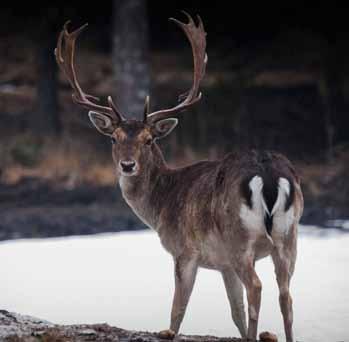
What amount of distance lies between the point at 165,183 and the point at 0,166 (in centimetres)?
985

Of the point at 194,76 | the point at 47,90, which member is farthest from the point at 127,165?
the point at 47,90

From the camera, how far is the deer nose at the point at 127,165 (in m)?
8.59

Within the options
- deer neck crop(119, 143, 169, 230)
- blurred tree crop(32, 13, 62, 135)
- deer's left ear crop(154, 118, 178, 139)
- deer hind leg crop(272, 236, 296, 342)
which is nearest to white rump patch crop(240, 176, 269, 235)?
deer hind leg crop(272, 236, 296, 342)

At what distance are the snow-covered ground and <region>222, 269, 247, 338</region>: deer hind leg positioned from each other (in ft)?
1.44

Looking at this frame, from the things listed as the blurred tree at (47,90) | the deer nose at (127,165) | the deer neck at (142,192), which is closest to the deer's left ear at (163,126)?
the deer neck at (142,192)

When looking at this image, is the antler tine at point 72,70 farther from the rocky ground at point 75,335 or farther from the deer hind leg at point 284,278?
the deer hind leg at point 284,278

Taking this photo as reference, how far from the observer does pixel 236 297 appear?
836 cm

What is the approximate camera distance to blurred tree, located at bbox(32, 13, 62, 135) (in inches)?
813

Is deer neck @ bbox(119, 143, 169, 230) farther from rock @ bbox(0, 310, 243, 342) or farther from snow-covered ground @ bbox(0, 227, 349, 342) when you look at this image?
rock @ bbox(0, 310, 243, 342)

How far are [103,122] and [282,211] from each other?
2.29m

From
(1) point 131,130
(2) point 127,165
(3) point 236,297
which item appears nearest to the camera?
(3) point 236,297

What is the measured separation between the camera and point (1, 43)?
24.3 m

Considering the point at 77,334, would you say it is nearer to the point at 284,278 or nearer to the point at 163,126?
the point at 284,278

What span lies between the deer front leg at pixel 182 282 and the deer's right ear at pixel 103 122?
4.37 feet
